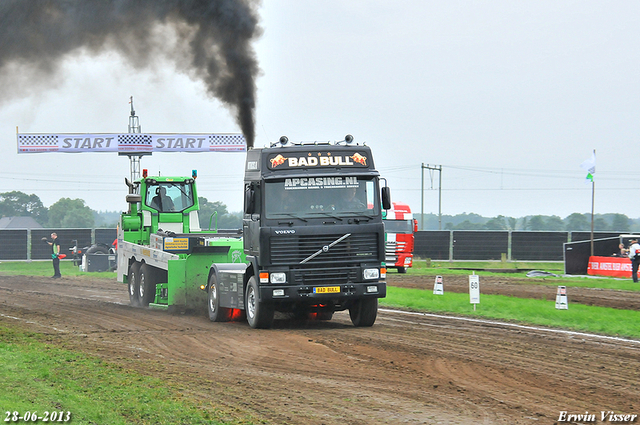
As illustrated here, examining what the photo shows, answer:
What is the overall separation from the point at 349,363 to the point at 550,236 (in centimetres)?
3730

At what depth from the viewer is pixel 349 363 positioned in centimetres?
Result: 1138

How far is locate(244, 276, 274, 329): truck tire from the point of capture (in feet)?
49.9

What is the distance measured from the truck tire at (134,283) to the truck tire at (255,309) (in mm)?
6596

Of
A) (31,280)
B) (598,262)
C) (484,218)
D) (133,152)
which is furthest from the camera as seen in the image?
(484,218)

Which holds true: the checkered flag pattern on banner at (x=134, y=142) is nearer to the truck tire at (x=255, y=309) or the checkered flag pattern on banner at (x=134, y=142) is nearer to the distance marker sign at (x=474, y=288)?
the distance marker sign at (x=474, y=288)

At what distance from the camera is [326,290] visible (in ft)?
48.9

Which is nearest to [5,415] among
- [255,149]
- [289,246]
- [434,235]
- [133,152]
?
[289,246]

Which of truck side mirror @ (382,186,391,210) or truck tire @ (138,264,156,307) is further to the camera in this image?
truck tire @ (138,264,156,307)

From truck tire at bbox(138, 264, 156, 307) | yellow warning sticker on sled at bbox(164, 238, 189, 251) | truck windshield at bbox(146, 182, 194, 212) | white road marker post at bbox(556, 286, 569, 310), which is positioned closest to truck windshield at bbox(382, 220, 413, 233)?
truck windshield at bbox(146, 182, 194, 212)

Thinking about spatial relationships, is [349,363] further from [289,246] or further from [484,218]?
[484,218]

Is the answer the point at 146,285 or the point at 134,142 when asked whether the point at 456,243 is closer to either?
the point at 134,142

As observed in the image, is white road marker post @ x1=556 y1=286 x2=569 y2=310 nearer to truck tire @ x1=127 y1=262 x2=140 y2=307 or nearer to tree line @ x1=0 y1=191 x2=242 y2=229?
truck tire @ x1=127 y1=262 x2=140 y2=307

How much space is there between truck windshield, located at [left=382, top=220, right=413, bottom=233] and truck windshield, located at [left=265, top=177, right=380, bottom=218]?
23.8 meters

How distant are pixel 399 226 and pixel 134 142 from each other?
67.7ft
